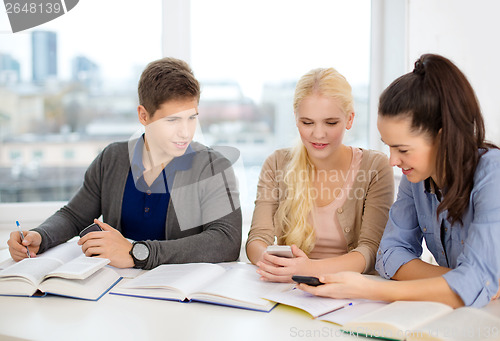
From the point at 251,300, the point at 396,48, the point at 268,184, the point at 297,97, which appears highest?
the point at 396,48

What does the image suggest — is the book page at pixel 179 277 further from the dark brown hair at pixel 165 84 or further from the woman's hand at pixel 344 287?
the dark brown hair at pixel 165 84

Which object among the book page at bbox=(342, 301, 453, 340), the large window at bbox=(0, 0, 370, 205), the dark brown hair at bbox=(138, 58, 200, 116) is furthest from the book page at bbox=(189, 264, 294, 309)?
the large window at bbox=(0, 0, 370, 205)

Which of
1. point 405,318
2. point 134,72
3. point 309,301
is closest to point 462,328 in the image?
point 405,318

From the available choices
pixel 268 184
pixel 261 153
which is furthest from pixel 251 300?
pixel 261 153

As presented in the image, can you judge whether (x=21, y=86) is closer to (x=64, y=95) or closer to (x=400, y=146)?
(x=64, y=95)

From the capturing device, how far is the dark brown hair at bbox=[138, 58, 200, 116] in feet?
5.65

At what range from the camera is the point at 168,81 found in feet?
5.65

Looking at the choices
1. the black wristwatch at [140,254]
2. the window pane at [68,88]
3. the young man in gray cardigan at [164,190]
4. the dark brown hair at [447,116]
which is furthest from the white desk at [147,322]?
the window pane at [68,88]

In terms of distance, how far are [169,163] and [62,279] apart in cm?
63

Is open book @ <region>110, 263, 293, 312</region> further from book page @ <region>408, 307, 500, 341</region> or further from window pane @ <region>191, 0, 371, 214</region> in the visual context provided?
window pane @ <region>191, 0, 371, 214</region>

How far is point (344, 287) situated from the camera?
122cm

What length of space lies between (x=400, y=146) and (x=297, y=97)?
524 mm

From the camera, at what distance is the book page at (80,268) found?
1323 millimetres

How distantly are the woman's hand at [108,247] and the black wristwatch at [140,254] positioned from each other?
0.01 m
